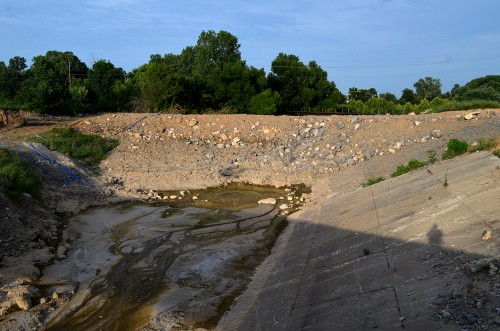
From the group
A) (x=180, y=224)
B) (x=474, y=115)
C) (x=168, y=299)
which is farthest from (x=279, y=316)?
(x=474, y=115)

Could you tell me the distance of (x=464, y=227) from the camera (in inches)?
317

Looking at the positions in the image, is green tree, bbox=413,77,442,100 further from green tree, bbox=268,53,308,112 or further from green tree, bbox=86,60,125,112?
green tree, bbox=86,60,125,112

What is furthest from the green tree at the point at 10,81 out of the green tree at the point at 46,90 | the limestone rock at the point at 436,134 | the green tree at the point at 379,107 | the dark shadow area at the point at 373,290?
the dark shadow area at the point at 373,290

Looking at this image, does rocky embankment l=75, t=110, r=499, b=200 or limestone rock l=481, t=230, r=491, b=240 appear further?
rocky embankment l=75, t=110, r=499, b=200

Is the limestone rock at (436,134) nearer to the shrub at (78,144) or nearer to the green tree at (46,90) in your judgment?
the shrub at (78,144)

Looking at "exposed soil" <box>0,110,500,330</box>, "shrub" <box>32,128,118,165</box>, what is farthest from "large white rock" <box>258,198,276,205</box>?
"shrub" <box>32,128,118,165</box>

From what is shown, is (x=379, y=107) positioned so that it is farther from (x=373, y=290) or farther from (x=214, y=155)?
(x=373, y=290)

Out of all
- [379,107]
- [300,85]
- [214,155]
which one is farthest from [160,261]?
[379,107]

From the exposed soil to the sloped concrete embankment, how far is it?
5179 mm

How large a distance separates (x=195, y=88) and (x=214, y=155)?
13.7 m

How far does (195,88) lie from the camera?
35.0 meters

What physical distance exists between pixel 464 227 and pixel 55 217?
39.0ft

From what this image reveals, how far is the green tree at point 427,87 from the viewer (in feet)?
237

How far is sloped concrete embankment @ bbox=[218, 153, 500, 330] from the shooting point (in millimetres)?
6066
